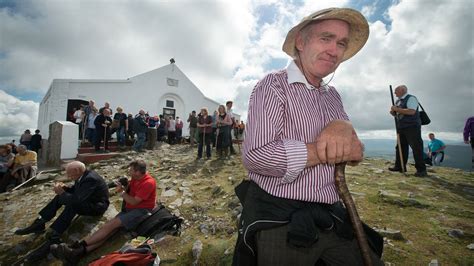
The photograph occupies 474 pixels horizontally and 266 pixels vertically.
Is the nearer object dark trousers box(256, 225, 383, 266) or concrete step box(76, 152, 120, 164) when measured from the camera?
dark trousers box(256, 225, 383, 266)

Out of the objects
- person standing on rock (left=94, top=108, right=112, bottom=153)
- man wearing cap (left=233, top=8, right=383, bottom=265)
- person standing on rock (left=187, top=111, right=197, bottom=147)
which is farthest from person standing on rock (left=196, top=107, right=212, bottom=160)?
man wearing cap (left=233, top=8, right=383, bottom=265)

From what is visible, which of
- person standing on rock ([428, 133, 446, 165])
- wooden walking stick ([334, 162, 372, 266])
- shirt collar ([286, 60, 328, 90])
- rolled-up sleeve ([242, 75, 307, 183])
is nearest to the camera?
rolled-up sleeve ([242, 75, 307, 183])

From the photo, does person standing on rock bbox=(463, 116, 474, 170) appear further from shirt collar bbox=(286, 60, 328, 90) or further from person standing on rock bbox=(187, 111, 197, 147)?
person standing on rock bbox=(187, 111, 197, 147)

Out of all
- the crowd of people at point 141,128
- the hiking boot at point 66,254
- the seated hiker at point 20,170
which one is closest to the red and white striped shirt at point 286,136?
the hiking boot at point 66,254

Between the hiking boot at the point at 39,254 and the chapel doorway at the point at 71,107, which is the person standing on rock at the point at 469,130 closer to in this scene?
the hiking boot at the point at 39,254

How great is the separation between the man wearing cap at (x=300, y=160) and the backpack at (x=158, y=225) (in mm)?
3894

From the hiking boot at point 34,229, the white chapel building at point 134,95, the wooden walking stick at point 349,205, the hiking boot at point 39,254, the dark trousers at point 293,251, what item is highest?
the white chapel building at point 134,95

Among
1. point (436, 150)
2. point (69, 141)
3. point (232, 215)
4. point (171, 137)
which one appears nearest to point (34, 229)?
point (232, 215)

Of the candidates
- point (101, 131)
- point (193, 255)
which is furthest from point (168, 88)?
point (193, 255)

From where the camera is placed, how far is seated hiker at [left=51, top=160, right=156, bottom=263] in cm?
423

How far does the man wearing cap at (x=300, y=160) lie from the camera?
1231 millimetres

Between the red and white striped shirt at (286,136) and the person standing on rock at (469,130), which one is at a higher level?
the person standing on rock at (469,130)

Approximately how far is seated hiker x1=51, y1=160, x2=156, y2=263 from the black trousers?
2.87ft

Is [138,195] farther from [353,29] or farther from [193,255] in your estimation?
[353,29]
